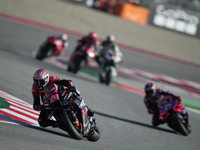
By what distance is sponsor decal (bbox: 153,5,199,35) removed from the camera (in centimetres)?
2202

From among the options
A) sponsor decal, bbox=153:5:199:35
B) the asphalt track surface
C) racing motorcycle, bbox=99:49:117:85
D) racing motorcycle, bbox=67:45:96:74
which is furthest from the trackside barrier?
racing motorcycle, bbox=99:49:117:85

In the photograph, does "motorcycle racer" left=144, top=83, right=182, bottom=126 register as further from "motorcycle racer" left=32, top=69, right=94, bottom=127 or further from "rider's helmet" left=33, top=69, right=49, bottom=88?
"rider's helmet" left=33, top=69, right=49, bottom=88

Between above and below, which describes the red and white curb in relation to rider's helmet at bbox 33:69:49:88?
below

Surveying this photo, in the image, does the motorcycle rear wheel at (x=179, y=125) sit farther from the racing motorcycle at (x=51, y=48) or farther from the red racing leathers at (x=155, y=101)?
the racing motorcycle at (x=51, y=48)

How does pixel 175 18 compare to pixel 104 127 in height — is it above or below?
above

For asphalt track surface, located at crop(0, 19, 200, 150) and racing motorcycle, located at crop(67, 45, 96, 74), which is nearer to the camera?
asphalt track surface, located at crop(0, 19, 200, 150)

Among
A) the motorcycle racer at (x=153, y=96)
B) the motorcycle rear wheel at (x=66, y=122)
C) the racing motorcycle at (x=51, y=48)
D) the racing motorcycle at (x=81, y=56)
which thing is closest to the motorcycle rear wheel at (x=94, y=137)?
the motorcycle rear wheel at (x=66, y=122)

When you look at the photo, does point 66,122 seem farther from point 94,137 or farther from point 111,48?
point 111,48

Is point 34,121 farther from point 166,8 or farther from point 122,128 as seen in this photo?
point 166,8

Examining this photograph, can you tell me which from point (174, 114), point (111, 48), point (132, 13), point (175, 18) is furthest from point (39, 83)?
point (132, 13)

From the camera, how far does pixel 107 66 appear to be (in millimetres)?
12375

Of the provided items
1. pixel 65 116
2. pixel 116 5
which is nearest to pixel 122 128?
pixel 65 116

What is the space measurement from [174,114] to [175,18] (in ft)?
50.3

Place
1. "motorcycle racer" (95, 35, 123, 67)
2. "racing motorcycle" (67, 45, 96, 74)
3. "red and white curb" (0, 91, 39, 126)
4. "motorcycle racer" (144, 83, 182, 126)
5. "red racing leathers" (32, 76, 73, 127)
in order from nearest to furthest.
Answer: "red racing leathers" (32, 76, 73, 127)
"red and white curb" (0, 91, 39, 126)
"motorcycle racer" (144, 83, 182, 126)
"motorcycle racer" (95, 35, 123, 67)
"racing motorcycle" (67, 45, 96, 74)
